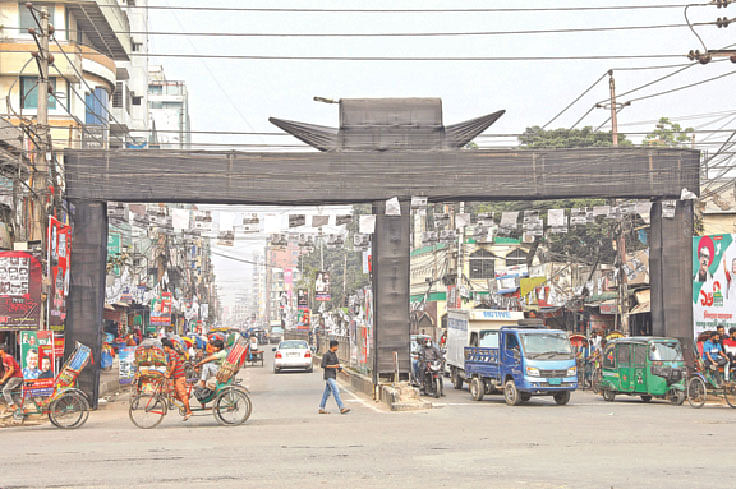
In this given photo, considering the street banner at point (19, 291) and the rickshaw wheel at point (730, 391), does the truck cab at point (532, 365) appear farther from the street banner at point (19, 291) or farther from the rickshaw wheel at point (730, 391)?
the street banner at point (19, 291)

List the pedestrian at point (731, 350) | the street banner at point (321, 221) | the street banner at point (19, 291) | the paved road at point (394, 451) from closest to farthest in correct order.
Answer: the paved road at point (394, 451) → the pedestrian at point (731, 350) → the street banner at point (19, 291) → the street banner at point (321, 221)

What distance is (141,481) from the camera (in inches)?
419

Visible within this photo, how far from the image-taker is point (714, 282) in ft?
98.7

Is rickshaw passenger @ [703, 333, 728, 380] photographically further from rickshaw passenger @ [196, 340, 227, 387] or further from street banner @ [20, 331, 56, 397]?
street banner @ [20, 331, 56, 397]

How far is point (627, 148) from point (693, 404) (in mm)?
7523

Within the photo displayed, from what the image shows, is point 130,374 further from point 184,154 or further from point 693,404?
point 693,404

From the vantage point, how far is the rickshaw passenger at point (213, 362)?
750 inches

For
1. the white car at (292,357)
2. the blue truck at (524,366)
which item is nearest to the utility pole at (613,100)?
the blue truck at (524,366)

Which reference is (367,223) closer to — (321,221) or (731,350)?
(321,221)

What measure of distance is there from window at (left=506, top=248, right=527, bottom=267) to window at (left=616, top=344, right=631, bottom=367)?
45.7 meters

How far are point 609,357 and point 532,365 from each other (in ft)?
10.8

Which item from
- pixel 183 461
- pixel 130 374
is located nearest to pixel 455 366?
pixel 130 374

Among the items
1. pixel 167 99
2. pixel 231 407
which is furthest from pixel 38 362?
pixel 167 99

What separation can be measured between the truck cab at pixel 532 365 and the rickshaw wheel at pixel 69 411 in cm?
1155
